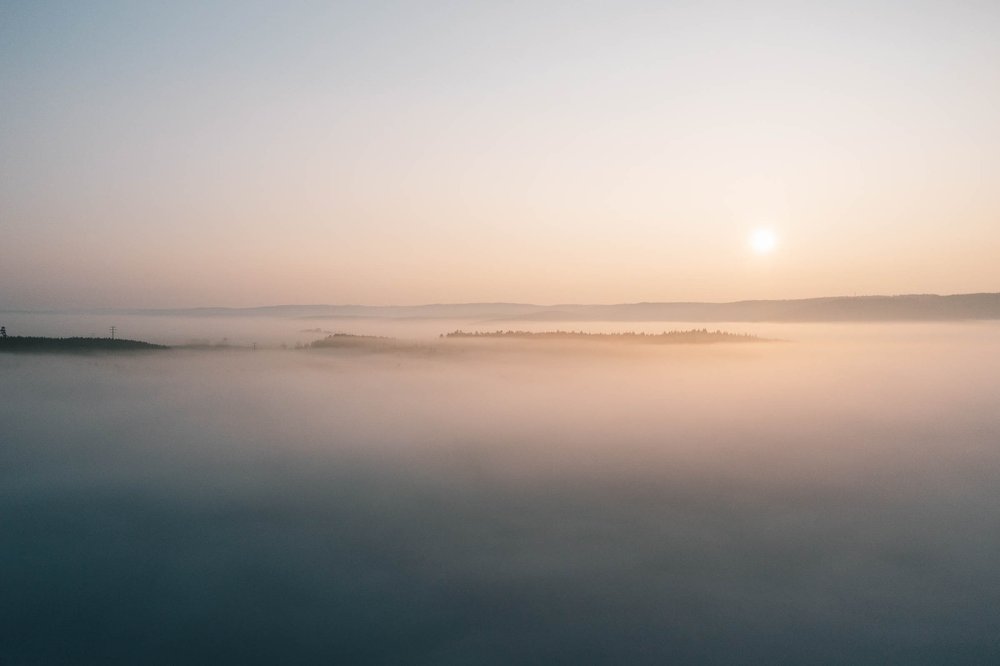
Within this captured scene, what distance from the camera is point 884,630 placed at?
14297 mm

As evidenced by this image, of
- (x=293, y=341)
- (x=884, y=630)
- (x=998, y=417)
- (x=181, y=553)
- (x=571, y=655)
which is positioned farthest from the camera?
(x=293, y=341)

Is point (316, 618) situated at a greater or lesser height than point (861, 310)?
lesser

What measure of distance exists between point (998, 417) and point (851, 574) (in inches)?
1268

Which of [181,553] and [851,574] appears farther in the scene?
[181,553]

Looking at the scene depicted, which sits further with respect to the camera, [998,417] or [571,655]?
[998,417]

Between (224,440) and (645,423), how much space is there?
23241mm

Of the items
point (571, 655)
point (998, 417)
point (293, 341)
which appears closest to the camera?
point (571, 655)

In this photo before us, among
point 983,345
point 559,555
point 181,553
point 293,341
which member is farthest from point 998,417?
point 983,345

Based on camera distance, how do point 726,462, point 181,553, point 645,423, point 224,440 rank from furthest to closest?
point 645,423 → point 224,440 → point 726,462 → point 181,553

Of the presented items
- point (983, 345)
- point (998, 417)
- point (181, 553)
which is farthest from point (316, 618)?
point (983, 345)

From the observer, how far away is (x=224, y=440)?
3156cm

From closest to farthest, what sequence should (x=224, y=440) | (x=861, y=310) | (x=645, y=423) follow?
1. (x=224, y=440)
2. (x=645, y=423)
3. (x=861, y=310)

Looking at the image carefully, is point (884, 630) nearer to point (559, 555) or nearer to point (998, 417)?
point (559, 555)

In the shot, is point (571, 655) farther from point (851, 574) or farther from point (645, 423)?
point (645, 423)
